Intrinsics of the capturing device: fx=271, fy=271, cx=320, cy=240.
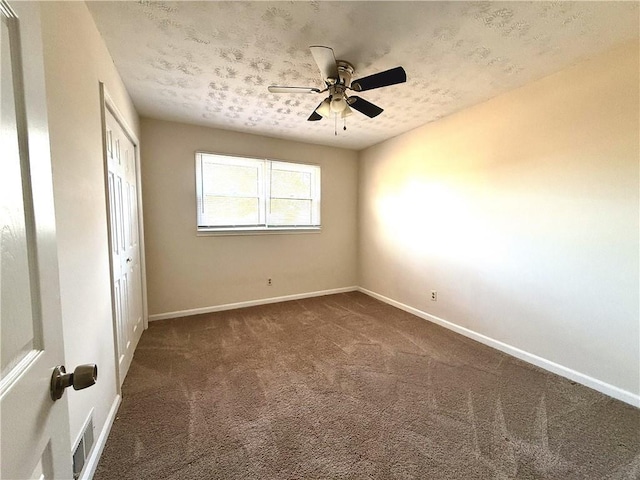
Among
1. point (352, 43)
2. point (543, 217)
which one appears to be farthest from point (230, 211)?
point (543, 217)

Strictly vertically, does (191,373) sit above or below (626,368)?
below

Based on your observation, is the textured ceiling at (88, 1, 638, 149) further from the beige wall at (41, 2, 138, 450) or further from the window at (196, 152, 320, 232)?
the window at (196, 152, 320, 232)

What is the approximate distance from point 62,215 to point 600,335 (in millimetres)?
3493

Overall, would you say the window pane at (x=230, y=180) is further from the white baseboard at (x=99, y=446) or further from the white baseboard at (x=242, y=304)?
the white baseboard at (x=99, y=446)

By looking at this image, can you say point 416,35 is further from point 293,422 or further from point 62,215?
point 293,422

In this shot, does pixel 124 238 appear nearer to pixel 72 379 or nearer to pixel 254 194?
pixel 254 194

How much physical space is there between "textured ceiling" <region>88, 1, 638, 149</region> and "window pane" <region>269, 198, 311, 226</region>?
5.34 ft

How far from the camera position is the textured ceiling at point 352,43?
1579mm

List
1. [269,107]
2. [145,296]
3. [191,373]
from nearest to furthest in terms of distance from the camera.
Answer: [191,373], [269,107], [145,296]

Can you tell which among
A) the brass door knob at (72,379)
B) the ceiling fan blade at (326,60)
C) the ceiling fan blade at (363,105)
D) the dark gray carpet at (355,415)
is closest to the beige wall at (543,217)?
the dark gray carpet at (355,415)

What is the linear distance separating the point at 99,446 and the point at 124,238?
5.11ft

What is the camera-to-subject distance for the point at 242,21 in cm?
166

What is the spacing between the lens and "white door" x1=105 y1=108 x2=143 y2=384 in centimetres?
201

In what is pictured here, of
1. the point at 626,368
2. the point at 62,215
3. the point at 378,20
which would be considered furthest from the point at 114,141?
the point at 626,368
